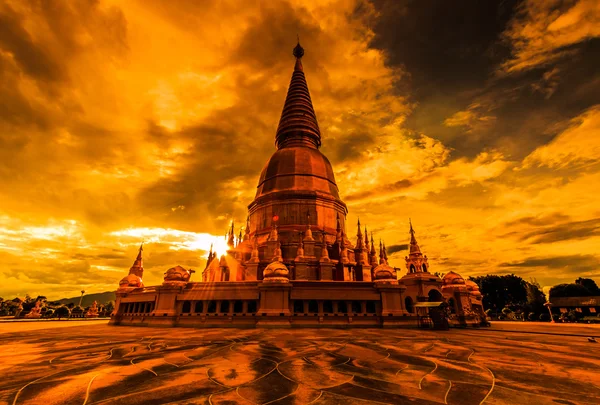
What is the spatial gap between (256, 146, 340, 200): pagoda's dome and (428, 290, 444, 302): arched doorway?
19.0 m

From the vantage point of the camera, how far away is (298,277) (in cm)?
3188

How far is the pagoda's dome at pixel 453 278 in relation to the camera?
29.9 m

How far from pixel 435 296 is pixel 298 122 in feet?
111

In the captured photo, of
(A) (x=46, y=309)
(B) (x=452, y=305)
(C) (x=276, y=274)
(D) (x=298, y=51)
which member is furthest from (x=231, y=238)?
(A) (x=46, y=309)

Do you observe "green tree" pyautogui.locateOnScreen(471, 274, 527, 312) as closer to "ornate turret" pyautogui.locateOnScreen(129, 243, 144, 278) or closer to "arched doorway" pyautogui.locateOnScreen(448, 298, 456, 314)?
"arched doorway" pyautogui.locateOnScreen(448, 298, 456, 314)

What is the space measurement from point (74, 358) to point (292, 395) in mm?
8335

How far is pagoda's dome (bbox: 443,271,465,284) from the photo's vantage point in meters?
29.9

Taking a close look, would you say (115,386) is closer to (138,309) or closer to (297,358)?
(297,358)

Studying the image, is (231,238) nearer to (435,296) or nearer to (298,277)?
(298,277)

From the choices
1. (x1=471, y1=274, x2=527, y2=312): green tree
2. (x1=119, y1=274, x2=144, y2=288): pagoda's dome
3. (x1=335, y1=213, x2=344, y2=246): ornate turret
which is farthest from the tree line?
(x1=471, y1=274, x2=527, y2=312): green tree

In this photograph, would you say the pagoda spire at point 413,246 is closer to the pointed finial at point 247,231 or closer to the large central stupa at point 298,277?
the large central stupa at point 298,277

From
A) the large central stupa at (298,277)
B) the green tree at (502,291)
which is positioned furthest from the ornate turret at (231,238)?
the green tree at (502,291)

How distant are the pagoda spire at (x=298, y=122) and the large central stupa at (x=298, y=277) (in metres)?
0.18

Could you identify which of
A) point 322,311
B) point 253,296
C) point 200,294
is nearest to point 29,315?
point 200,294
